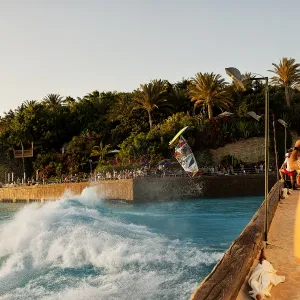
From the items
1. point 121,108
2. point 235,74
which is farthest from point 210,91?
point 235,74

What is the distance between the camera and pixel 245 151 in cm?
4322

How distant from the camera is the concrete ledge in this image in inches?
198

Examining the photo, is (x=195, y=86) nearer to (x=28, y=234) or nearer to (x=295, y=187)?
(x=295, y=187)

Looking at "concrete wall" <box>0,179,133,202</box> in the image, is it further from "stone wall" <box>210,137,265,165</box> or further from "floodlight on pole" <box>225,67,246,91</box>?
"floodlight on pole" <box>225,67,246,91</box>

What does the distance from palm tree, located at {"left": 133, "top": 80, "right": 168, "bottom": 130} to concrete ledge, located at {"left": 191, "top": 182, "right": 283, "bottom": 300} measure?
41.6 meters

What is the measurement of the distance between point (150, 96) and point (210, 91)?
25.0 feet

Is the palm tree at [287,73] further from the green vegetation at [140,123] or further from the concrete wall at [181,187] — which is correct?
the concrete wall at [181,187]

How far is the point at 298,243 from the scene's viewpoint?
24.7 ft

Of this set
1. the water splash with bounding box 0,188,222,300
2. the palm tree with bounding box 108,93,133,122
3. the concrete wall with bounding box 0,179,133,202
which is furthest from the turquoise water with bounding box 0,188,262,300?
the palm tree with bounding box 108,93,133,122

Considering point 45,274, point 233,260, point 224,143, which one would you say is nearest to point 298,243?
point 233,260

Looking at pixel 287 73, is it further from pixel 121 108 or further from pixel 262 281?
pixel 262 281

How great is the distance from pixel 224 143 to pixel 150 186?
1295 centimetres

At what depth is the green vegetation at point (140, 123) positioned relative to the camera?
44500 mm

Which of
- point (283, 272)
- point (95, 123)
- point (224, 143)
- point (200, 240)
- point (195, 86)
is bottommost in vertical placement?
point (200, 240)
